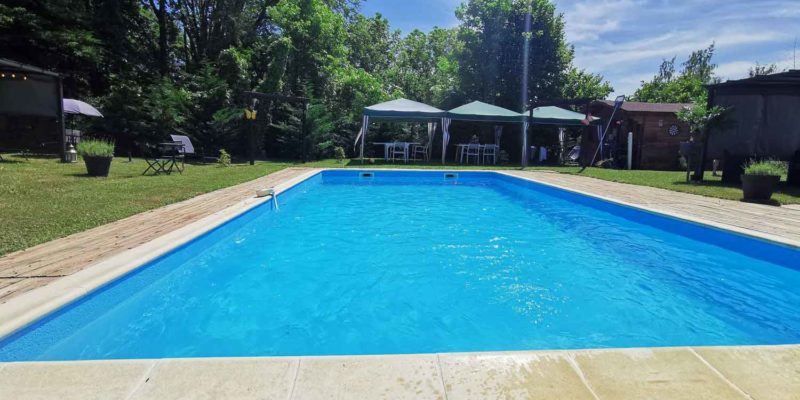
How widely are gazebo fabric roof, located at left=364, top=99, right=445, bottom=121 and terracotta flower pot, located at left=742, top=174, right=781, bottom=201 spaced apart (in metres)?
9.18

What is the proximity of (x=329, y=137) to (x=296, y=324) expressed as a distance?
13.9 meters

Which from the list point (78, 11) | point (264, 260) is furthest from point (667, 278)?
point (78, 11)

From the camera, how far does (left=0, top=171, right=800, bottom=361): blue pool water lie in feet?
8.34

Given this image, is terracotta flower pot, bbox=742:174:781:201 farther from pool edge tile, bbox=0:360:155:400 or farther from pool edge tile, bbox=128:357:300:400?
pool edge tile, bbox=0:360:155:400

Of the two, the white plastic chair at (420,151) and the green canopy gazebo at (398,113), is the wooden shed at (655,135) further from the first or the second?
the white plastic chair at (420,151)

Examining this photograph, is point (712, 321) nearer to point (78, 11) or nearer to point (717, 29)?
point (717, 29)

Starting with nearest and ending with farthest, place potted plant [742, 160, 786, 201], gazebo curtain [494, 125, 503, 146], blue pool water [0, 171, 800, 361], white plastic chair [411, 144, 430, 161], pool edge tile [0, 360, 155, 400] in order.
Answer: pool edge tile [0, 360, 155, 400] < blue pool water [0, 171, 800, 361] < potted plant [742, 160, 786, 201] < white plastic chair [411, 144, 430, 161] < gazebo curtain [494, 125, 503, 146]

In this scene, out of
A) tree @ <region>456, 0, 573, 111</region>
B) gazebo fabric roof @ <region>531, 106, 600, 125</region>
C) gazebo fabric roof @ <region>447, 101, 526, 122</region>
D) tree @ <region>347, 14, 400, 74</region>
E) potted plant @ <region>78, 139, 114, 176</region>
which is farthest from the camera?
tree @ <region>347, 14, 400, 74</region>

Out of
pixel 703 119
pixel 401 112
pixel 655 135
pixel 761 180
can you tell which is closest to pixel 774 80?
pixel 703 119

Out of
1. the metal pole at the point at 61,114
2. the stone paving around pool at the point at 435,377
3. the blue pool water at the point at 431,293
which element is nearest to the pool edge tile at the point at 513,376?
the stone paving around pool at the point at 435,377

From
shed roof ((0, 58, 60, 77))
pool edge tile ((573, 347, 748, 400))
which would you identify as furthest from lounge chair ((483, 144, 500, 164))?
pool edge tile ((573, 347, 748, 400))

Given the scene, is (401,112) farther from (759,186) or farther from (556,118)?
(759,186)

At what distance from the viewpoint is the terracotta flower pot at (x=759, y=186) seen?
6102mm

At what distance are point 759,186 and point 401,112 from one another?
9.93 m
